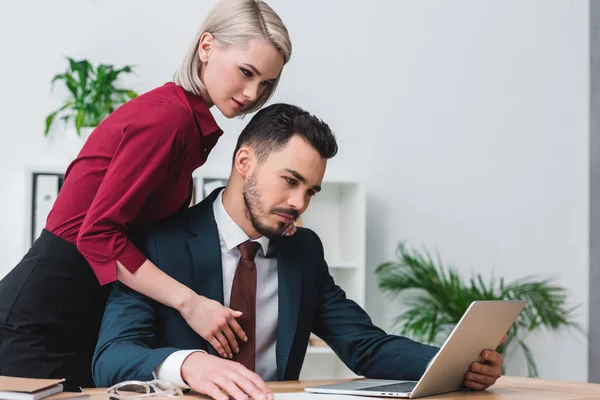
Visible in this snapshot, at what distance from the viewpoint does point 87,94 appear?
4.05m

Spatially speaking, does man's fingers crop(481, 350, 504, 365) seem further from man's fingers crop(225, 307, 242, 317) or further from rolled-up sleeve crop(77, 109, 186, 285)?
rolled-up sleeve crop(77, 109, 186, 285)

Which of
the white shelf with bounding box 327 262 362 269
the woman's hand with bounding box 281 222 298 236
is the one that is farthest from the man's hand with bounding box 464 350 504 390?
the white shelf with bounding box 327 262 362 269

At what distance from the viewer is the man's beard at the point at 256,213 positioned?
178 cm

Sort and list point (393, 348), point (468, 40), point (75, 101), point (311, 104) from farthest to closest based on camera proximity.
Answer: point (468, 40), point (311, 104), point (75, 101), point (393, 348)

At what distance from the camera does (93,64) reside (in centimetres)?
421

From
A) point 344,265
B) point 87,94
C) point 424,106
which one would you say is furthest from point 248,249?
point 424,106

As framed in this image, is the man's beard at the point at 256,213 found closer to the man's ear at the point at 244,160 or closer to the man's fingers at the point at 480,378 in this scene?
the man's ear at the point at 244,160

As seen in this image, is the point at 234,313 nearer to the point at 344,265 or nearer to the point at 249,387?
the point at 249,387

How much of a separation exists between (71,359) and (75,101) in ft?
8.04

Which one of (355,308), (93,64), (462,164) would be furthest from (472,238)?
(355,308)

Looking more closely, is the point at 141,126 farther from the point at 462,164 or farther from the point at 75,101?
the point at 462,164

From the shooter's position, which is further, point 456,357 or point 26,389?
point 456,357

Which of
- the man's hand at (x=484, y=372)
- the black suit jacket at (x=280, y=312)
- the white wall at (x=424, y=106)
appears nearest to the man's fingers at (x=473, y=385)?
the man's hand at (x=484, y=372)

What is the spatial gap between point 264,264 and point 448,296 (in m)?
2.57
